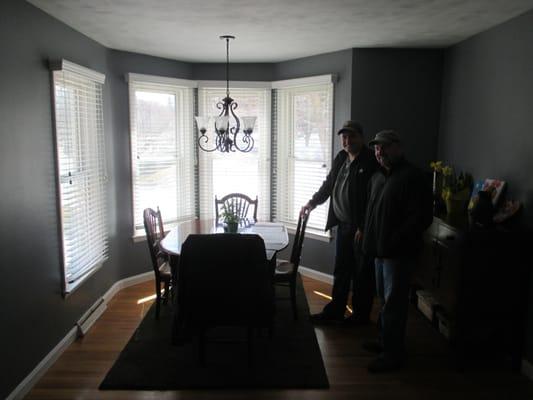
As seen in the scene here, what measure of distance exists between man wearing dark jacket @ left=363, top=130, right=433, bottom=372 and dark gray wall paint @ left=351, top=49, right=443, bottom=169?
1.45m

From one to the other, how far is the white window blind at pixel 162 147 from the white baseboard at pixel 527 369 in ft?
11.7

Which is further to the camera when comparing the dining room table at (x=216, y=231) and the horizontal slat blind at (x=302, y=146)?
the horizontal slat blind at (x=302, y=146)

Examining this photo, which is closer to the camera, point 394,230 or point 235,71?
point 394,230

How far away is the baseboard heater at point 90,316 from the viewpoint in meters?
3.49

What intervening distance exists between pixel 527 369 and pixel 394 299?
100 cm

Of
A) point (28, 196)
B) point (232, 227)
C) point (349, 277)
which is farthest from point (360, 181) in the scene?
point (28, 196)

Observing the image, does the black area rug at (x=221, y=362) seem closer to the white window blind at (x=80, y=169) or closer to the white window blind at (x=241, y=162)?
the white window blind at (x=80, y=169)

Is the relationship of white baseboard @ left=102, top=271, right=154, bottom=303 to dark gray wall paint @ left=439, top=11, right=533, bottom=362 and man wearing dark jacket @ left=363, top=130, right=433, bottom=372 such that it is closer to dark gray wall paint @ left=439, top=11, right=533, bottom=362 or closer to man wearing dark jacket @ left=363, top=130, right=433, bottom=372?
man wearing dark jacket @ left=363, top=130, right=433, bottom=372

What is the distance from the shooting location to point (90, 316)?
3.69 meters

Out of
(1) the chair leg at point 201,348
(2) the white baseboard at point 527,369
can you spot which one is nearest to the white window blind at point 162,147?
(1) the chair leg at point 201,348

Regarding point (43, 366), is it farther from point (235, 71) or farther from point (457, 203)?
point (235, 71)

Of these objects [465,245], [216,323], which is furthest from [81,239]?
[465,245]

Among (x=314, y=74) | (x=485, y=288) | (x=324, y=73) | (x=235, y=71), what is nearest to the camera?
(x=485, y=288)

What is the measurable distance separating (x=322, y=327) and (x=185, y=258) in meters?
1.55
